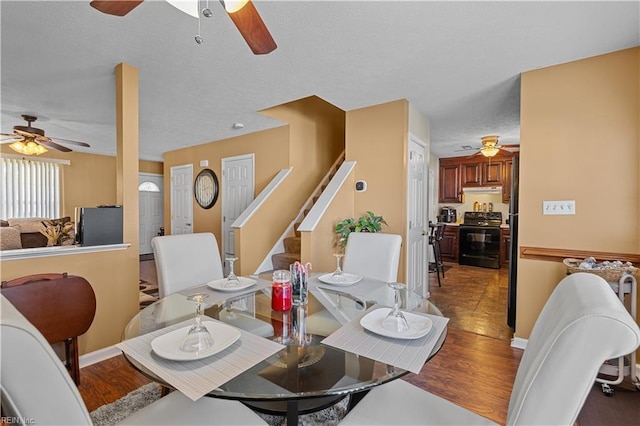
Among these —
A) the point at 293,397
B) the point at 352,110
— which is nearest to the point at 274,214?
Result: the point at 352,110

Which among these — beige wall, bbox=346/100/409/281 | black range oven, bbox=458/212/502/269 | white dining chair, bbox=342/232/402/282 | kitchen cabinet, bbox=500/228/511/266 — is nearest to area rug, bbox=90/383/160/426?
white dining chair, bbox=342/232/402/282

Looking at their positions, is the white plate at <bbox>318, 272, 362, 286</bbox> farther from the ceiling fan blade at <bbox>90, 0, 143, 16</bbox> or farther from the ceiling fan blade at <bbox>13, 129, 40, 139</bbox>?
the ceiling fan blade at <bbox>13, 129, 40, 139</bbox>

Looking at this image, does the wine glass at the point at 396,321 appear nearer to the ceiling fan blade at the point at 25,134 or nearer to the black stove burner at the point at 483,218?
the ceiling fan blade at the point at 25,134

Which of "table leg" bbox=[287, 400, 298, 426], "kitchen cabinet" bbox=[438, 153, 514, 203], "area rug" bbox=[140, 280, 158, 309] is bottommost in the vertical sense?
"area rug" bbox=[140, 280, 158, 309]

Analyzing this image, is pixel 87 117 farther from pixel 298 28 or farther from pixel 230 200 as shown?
pixel 298 28

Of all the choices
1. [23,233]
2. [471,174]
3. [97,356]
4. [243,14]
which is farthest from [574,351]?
[23,233]

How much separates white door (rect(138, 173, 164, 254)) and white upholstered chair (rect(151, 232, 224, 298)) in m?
6.36

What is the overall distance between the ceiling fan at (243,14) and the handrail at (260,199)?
8.95ft

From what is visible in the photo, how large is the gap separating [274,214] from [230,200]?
1.37m

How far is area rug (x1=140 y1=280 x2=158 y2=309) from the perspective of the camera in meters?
3.49

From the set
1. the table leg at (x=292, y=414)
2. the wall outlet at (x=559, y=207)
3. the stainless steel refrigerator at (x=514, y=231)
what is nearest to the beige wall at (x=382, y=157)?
the stainless steel refrigerator at (x=514, y=231)

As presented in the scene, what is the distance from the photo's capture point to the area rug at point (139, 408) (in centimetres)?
165

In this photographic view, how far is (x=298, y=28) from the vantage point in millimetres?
2016

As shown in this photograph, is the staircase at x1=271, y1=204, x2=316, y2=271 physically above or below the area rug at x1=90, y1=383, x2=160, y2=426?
above
